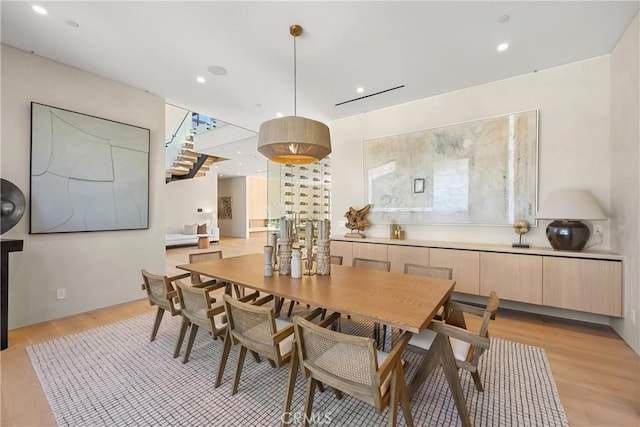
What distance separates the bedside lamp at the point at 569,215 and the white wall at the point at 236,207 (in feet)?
37.2

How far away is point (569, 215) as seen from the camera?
2.86m

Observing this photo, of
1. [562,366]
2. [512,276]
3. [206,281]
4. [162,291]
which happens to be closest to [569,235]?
[512,276]

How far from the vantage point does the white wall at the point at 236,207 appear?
41.8 ft

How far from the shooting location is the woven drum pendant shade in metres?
2.21

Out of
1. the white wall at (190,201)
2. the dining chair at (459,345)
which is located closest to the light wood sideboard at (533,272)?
the dining chair at (459,345)

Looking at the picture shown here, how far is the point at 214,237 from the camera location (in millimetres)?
10586

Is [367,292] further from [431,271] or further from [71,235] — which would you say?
[71,235]

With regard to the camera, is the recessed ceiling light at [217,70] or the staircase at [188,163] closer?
the recessed ceiling light at [217,70]

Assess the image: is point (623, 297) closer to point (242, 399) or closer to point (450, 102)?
point (450, 102)

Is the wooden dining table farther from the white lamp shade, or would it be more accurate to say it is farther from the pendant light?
the white lamp shade

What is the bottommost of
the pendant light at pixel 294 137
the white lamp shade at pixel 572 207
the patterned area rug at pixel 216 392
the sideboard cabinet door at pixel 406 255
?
the patterned area rug at pixel 216 392

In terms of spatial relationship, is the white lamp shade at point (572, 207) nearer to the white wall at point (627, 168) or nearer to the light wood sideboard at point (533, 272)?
the white wall at point (627, 168)

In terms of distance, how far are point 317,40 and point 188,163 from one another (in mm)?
7547

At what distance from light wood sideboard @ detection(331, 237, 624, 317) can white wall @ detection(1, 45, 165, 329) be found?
12.9 feet
